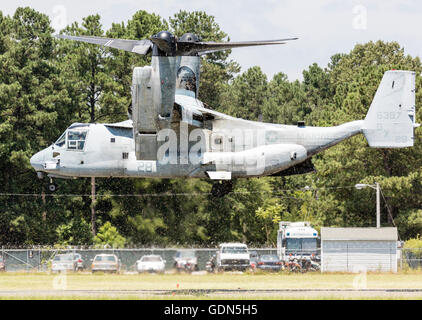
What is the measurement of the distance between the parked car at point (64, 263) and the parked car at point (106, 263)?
3.47 feet

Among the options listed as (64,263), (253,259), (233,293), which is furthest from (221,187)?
(253,259)

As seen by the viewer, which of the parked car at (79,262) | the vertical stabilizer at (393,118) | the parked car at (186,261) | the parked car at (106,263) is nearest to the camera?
the vertical stabilizer at (393,118)

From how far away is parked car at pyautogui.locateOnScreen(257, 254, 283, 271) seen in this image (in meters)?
44.3

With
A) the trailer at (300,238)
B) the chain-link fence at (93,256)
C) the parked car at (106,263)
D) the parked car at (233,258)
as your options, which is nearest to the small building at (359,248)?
the chain-link fence at (93,256)

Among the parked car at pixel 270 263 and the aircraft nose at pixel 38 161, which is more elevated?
the aircraft nose at pixel 38 161

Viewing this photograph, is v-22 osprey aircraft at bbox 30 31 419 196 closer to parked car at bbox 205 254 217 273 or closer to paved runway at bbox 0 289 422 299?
parked car at bbox 205 254 217 273

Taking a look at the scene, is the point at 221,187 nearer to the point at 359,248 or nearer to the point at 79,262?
the point at 79,262

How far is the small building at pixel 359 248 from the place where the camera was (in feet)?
152

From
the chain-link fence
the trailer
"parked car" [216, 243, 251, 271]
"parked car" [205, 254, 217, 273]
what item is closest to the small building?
the chain-link fence

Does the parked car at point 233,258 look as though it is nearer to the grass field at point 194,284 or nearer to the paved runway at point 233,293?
the grass field at point 194,284

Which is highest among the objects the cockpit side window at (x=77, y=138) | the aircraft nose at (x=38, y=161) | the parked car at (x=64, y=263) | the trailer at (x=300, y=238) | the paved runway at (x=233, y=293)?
the cockpit side window at (x=77, y=138)

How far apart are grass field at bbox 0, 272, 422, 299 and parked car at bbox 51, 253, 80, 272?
4.40ft

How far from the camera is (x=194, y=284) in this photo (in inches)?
1332
